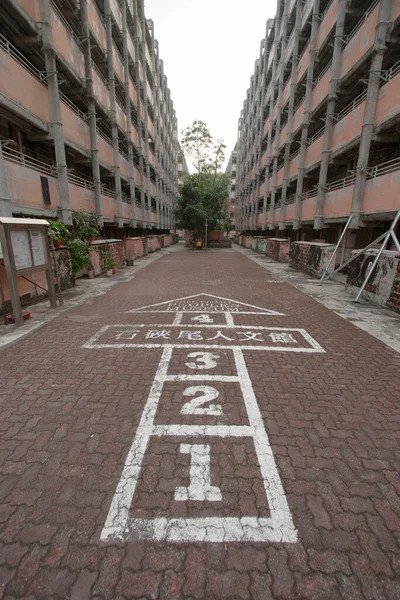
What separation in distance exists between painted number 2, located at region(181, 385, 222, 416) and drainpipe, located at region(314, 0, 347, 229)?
15400 mm

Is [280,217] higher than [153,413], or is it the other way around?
[280,217]

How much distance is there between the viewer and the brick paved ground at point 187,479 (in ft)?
6.00

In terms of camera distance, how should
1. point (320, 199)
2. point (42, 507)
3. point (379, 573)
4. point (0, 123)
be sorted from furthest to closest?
1. point (320, 199)
2. point (0, 123)
3. point (42, 507)
4. point (379, 573)

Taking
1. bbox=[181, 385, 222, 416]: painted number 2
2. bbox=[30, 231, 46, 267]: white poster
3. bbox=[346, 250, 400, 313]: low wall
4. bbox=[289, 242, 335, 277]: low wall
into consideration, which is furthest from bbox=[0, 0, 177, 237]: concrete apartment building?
bbox=[289, 242, 335, 277]: low wall

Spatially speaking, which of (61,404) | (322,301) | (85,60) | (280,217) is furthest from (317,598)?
(280,217)

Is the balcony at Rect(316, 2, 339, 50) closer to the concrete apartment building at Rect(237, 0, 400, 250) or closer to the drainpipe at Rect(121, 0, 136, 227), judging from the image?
the concrete apartment building at Rect(237, 0, 400, 250)

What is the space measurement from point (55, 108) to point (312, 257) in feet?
43.1

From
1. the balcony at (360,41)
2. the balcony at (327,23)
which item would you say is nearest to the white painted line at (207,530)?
the balcony at (360,41)

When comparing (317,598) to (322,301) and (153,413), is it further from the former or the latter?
(322,301)

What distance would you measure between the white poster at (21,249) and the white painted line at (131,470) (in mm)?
4860

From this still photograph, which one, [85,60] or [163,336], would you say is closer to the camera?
[163,336]

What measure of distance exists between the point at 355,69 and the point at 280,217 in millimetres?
11493

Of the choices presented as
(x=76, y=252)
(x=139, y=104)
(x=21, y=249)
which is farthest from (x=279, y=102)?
(x=21, y=249)

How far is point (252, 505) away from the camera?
2.31m
